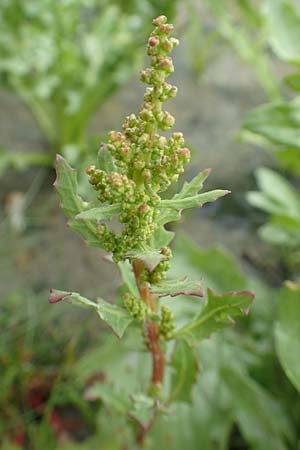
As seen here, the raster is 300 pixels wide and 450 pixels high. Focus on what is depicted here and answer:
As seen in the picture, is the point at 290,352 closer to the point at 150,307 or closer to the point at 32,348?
the point at 150,307

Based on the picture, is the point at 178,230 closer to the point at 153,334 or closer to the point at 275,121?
the point at 275,121

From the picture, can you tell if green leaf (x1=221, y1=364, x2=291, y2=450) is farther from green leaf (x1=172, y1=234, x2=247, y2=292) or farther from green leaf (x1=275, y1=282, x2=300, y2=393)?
green leaf (x1=172, y1=234, x2=247, y2=292)

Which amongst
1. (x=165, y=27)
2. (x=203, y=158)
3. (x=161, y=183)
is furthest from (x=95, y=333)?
(x=165, y=27)

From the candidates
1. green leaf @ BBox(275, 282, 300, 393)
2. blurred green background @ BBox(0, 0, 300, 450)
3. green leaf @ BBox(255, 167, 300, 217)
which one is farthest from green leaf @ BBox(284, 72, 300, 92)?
green leaf @ BBox(275, 282, 300, 393)

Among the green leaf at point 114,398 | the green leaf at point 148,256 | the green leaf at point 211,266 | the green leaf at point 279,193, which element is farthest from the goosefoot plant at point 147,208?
the green leaf at point 279,193

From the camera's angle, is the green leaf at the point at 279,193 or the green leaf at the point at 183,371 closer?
the green leaf at the point at 183,371

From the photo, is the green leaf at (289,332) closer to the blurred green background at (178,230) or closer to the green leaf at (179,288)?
the blurred green background at (178,230)

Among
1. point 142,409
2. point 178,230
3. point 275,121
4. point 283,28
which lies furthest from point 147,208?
point 178,230

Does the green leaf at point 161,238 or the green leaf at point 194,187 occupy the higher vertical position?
the green leaf at point 194,187
